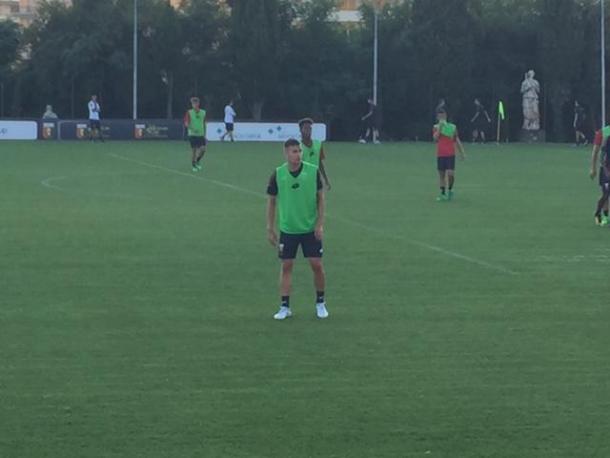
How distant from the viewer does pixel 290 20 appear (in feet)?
238

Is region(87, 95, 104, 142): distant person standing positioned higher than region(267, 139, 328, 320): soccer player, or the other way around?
region(87, 95, 104, 142): distant person standing

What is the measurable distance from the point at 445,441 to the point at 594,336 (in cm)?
422

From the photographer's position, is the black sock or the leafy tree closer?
the black sock

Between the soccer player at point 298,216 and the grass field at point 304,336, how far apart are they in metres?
0.32

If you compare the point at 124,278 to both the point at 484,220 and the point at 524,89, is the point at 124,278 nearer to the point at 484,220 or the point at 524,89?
the point at 484,220

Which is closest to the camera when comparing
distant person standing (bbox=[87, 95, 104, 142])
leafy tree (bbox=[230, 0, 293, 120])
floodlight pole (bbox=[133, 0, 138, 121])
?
distant person standing (bbox=[87, 95, 104, 142])

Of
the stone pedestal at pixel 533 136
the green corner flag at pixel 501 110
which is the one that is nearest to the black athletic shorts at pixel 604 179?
the green corner flag at pixel 501 110

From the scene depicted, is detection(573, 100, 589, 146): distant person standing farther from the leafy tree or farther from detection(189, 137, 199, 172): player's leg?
detection(189, 137, 199, 172): player's leg

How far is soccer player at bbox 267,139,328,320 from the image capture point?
1366 centimetres

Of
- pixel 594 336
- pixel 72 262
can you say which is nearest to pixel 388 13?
pixel 72 262

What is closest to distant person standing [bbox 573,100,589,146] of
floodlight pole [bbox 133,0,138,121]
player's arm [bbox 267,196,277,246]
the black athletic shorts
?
floodlight pole [bbox 133,0,138,121]

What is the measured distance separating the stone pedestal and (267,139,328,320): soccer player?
56096 mm

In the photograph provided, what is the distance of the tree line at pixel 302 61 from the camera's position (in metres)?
69.8

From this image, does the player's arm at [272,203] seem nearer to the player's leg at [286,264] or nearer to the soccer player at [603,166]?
the player's leg at [286,264]
